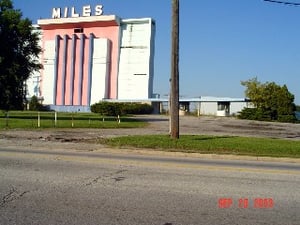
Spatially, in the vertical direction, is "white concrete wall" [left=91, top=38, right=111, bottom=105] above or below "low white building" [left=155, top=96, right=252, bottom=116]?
above

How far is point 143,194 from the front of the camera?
8336 millimetres

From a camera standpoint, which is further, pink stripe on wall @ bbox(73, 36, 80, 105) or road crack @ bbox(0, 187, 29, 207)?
pink stripe on wall @ bbox(73, 36, 80, 105)

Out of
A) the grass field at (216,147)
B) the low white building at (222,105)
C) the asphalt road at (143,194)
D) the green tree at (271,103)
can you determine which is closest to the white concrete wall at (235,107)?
the low white building at (222,105)

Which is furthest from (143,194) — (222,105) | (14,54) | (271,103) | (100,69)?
(222,105)

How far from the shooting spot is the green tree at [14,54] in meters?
35.6

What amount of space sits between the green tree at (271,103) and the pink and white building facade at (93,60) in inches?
666

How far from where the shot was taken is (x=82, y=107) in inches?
2926

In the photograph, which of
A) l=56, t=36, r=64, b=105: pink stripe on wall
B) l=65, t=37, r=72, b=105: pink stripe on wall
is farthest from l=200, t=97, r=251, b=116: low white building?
→ l=56, t=36, r=64, b=105: pink stripe on wall

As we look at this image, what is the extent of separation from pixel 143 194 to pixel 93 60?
68.2 metres

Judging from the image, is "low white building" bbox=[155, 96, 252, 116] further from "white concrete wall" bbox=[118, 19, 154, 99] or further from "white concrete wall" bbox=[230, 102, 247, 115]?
"white concrete wall" bbox=[118, 19, 154, 99]

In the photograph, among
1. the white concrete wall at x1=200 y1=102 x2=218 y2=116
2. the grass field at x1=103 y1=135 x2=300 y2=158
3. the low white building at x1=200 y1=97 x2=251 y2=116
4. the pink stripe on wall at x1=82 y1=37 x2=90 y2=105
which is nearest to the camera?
the grass field at x1=103 y1=135 x2=300 y2=158

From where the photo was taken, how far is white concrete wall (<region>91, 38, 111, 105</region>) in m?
73.4
